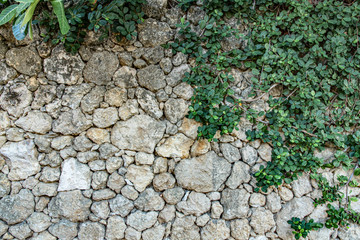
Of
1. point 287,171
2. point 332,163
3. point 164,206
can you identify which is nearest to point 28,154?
point 164,206

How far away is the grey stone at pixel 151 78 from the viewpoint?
211 centimetres

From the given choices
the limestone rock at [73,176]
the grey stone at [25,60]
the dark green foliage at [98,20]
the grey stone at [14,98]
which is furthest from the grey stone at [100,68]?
the limestone rock at [73,176]

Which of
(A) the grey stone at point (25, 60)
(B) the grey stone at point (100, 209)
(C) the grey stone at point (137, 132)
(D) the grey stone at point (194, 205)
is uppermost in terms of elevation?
(A) the grey stone at point (25, 60)

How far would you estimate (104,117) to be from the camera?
6.81ft

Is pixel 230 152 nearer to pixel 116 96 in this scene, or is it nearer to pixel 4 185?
pixel 116 96

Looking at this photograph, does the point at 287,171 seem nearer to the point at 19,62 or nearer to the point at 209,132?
the point at 209,132

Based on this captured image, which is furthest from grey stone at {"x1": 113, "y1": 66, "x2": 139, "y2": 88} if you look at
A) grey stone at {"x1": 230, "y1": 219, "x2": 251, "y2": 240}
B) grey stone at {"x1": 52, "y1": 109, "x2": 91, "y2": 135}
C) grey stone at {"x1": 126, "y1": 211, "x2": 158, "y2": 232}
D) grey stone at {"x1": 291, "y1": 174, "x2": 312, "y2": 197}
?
grey stone at {"x1": 291, "y1": 174, "x2": 312, "y2": 197}

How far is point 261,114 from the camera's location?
214 cm

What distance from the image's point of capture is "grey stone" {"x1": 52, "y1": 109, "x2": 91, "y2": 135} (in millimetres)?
2035

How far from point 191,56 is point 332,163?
1492mm

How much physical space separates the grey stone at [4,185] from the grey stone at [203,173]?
131 cm

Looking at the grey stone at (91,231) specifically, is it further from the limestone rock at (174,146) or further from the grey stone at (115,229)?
the limestone rock at (174,146)

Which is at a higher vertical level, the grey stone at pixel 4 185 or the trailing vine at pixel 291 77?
the trailing vine at pixel 291 77

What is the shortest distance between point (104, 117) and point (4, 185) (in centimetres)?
92
